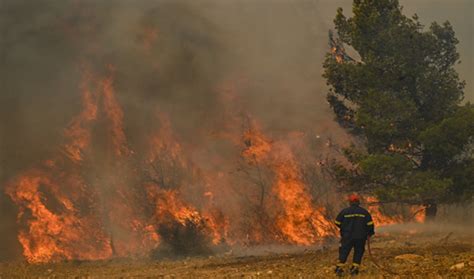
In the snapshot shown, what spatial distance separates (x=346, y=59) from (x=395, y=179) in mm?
5476

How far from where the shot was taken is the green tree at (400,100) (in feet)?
54.3

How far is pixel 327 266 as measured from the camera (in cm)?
1354

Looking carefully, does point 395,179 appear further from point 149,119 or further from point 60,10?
point 60,10

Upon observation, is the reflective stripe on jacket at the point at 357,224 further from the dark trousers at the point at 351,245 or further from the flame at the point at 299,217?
the flame at the point at 299,217

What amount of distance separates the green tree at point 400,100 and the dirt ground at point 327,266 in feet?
6.53

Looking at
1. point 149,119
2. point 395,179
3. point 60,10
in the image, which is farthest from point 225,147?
point 60,10

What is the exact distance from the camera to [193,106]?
3148 centimetres

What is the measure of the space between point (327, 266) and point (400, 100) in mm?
7255

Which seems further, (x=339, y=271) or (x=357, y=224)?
(x=357, y=224)

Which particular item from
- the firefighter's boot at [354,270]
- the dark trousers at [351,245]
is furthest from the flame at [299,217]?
the firefighter's boot at [354,270]

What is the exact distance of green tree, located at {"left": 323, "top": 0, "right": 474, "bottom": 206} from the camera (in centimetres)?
1655

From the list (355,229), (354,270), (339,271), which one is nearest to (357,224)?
(355,229)

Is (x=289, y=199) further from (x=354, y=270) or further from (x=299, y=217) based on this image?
(x=354, y=270)

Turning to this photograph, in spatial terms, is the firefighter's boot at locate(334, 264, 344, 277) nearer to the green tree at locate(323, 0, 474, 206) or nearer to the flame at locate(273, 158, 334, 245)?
the green tree at locate(323, 0, 474, 206)
